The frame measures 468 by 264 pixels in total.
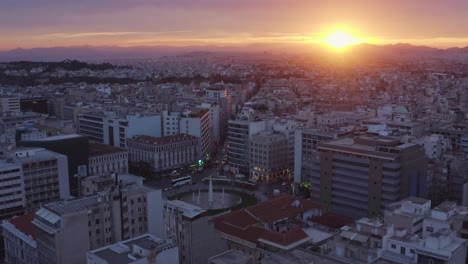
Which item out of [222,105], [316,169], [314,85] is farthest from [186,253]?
[314,85]

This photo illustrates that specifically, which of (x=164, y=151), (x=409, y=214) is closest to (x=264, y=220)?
(x=409, y=214)

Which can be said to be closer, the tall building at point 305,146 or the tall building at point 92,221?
the tall building at point 92,221

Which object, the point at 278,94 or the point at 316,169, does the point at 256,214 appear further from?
the point at 278,94

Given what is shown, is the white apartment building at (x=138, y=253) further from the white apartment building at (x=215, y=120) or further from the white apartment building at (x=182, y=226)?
the white apartment building at (x=215, y=120)

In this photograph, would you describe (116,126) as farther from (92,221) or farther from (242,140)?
(92,221)

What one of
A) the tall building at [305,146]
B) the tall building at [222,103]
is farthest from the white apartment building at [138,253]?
the tall building at [222,103]

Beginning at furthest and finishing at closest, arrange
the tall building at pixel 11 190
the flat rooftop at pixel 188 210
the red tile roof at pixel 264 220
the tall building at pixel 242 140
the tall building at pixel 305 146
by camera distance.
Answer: the tall building at pixel 242 140 → the tall building at pixel 305 146 → the tall building at pixel 11 190 → the flat rooftop at pixel 188 210 → the red tile roof at pixel 264 220

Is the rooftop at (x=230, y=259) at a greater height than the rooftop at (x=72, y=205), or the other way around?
the rooftop at (x=72, y=205)
